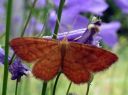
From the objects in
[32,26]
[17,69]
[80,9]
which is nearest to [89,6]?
[80,9]

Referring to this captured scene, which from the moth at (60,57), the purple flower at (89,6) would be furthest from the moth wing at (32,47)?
the purple flower at (89,6)

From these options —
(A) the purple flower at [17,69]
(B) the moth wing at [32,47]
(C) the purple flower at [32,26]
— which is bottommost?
(A) the purple flower at [17,69]

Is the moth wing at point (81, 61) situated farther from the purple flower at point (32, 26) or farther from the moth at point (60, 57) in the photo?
the purple flower at point (32, 26)

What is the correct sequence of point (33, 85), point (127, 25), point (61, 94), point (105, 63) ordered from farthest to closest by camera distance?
point (127, 25)
point (33, 85)
point (61, 94)
point (105, 63)

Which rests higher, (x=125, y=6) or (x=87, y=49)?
(x=125, y=6)

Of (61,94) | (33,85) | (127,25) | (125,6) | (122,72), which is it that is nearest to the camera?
(125,6)

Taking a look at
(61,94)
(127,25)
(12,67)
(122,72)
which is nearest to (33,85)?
(61,94)

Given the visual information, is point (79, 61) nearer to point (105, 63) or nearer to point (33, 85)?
point (105, 63)

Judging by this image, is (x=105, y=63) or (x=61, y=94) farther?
(x=61, y=94)
